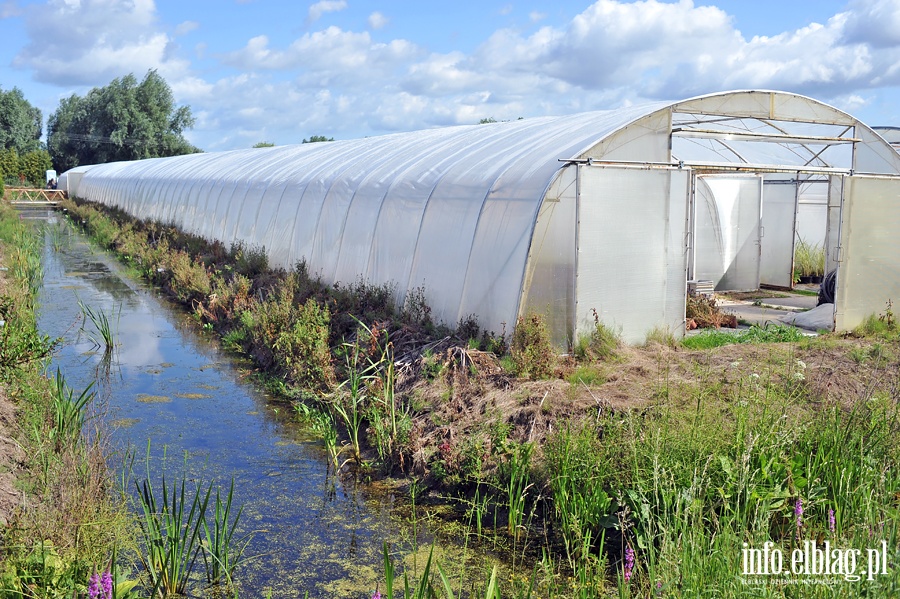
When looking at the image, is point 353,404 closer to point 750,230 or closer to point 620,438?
point 620,438

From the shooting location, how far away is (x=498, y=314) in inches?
370

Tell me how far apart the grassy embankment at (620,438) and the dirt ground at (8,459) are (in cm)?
245

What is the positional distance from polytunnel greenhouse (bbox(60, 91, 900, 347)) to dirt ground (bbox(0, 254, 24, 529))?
485 cm

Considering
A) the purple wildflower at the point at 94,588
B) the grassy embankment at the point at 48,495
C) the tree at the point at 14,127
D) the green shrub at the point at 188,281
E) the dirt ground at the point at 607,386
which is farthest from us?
the tree at the point at 14,127

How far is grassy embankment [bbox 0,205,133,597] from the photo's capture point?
4531 mm

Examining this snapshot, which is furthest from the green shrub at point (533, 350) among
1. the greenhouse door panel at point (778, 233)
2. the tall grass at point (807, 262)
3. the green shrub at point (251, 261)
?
the tall grass at point (807, 262)

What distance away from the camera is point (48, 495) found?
17.7 ft

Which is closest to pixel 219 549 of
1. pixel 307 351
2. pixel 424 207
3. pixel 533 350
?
pixel 533 350

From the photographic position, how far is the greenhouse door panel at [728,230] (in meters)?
17.0

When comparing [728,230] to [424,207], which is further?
[728,230]

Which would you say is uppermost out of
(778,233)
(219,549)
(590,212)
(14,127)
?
(14,127)

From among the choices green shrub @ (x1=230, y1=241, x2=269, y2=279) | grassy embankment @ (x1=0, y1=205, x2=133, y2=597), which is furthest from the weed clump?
grassy embankment @ (x1=0, y1=205, x2=133, y2=597)

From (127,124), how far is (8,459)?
61.8m

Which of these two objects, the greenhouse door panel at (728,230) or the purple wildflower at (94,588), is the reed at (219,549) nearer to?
the purple wildflower at (94,588)
